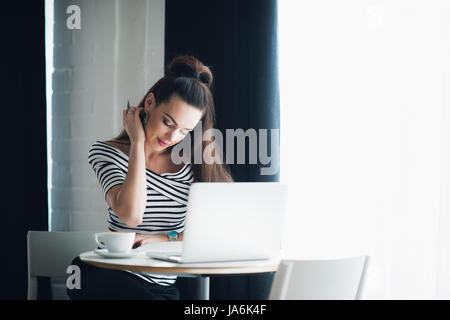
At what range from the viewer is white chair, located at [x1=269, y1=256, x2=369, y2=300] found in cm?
116

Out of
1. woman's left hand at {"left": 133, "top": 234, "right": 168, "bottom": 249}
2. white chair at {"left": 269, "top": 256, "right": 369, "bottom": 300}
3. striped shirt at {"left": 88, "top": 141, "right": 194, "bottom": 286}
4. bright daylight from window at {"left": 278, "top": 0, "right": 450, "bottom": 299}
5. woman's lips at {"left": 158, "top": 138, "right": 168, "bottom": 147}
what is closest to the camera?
white chair at {"left": 269, "top": 256, "right": 369, "bottom": 300}

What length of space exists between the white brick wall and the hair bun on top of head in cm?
17

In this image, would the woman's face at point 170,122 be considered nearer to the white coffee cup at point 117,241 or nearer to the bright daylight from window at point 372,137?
the bright daylight from window at point 372,137

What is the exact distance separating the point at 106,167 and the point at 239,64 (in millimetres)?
778

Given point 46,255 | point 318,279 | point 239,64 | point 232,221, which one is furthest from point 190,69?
point 318,279

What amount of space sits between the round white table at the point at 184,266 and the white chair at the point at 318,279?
212 millimetres

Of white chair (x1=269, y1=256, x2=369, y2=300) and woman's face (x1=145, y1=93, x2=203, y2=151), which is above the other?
woman's face (x1=145, y1=93, x2=203, y2=151)

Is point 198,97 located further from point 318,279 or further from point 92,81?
point 318,279

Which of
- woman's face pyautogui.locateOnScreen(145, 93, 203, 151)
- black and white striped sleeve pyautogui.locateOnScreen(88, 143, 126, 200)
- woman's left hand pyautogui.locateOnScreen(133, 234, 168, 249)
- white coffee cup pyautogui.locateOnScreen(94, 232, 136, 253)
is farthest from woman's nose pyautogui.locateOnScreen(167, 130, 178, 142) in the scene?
white coffee cup pyautogui.locateOnScreen(94, 232, 136, 253)

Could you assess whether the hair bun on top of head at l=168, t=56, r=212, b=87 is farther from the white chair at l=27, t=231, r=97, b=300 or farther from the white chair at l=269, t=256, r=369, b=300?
the white chair at l=269, t=256, r=369, b=300

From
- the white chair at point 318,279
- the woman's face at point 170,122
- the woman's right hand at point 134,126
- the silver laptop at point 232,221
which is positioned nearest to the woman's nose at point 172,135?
the woman's face at point 170,122

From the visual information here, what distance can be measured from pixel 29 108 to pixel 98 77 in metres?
0.35

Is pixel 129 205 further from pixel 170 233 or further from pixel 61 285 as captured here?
pixel 61 285

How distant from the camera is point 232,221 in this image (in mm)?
1433
